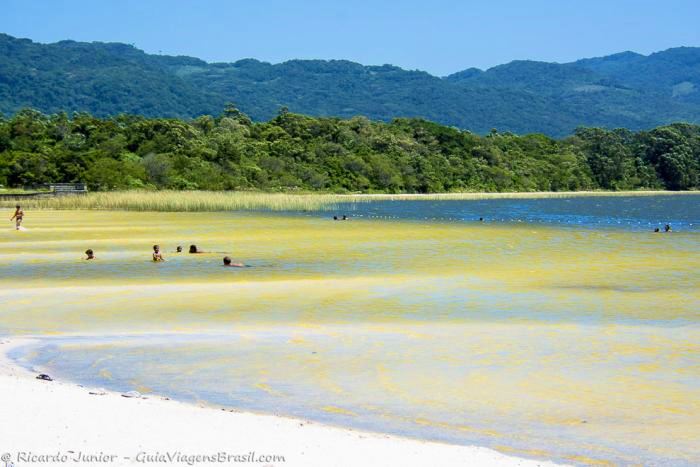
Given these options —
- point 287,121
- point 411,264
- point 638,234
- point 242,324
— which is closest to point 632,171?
point 287,121

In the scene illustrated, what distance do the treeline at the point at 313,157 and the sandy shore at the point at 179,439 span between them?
89.8m

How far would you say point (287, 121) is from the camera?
6781 inches

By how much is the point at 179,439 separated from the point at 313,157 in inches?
5425

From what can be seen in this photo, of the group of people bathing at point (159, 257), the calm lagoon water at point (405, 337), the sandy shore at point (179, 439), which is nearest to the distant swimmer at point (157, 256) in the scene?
the group of people bathing at point (159, 257)

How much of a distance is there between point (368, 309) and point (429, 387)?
7.74 m

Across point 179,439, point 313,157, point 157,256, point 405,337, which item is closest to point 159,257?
point 157,256

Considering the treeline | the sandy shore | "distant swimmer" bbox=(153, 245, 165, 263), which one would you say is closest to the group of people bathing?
"distant swimmer" bbox=(153, 245, 165, 263)

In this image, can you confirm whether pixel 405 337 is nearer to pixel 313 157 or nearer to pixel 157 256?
pixel 157 256

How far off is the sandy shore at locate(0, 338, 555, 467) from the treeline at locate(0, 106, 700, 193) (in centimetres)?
8981

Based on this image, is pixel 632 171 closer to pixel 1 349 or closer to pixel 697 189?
pixel 697 189

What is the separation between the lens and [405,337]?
53.6 ft

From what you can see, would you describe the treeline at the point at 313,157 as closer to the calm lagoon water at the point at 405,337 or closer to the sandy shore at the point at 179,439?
the calm lagoon water at the point at 405,337

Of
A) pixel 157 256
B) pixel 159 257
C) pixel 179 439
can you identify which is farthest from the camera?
pixel 159 257

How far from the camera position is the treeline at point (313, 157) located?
107594 mm
